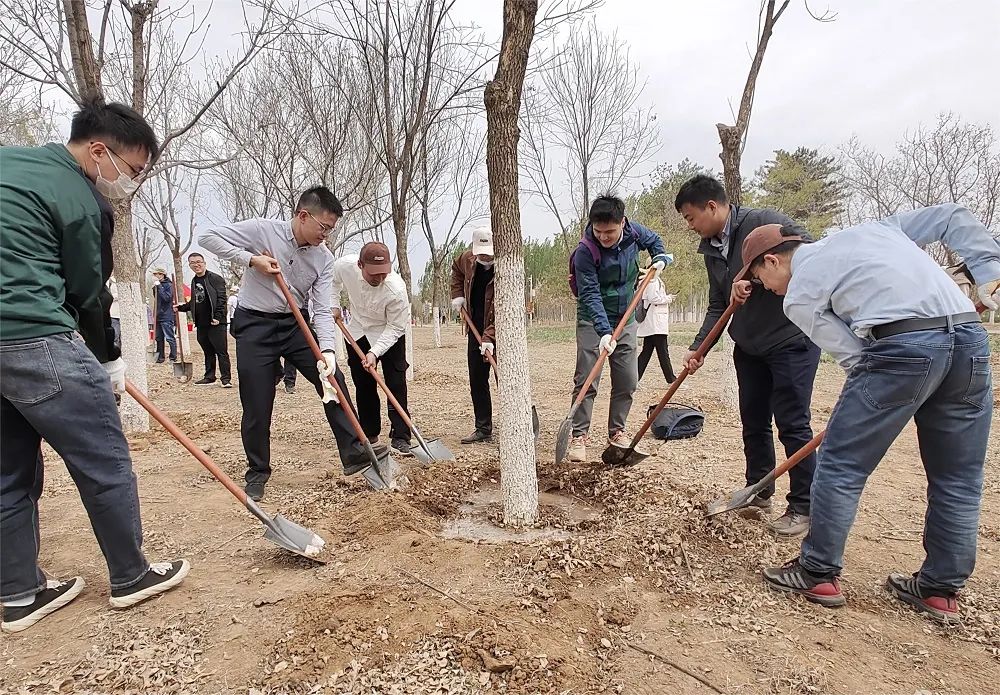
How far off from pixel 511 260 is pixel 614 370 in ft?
5.64

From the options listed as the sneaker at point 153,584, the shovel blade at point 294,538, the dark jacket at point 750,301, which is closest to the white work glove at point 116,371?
the sneaker at point 153,584

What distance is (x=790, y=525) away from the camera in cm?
294

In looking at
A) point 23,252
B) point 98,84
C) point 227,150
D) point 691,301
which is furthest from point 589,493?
point 691,301

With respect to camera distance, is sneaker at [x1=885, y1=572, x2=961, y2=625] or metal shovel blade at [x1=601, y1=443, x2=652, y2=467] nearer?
sneaker at [x1=885, y1=572, x2=961, y2=625]

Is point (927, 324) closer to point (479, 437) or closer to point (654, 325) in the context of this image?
point (479, 437)

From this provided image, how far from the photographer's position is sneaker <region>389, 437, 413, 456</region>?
4607mm

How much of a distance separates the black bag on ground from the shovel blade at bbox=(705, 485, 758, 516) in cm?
182

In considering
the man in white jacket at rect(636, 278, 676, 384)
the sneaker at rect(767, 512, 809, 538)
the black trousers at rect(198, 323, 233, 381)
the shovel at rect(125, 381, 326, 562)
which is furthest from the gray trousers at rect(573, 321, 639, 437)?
the black trousers at rect(198, 323, 233, 381)

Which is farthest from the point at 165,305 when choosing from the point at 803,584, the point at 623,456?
the point at 803,584

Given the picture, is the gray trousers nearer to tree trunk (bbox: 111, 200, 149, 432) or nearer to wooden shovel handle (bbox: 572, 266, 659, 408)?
wooden shovel handle (bbox: 572, 266, 659, 408)

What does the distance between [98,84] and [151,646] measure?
4820mm

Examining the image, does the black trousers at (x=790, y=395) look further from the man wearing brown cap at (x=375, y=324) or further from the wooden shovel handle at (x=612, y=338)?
the man wearing brown cap at (x=375, y=324)

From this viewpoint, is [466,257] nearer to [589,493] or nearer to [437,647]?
[589,493]

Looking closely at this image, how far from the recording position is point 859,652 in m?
2.03
